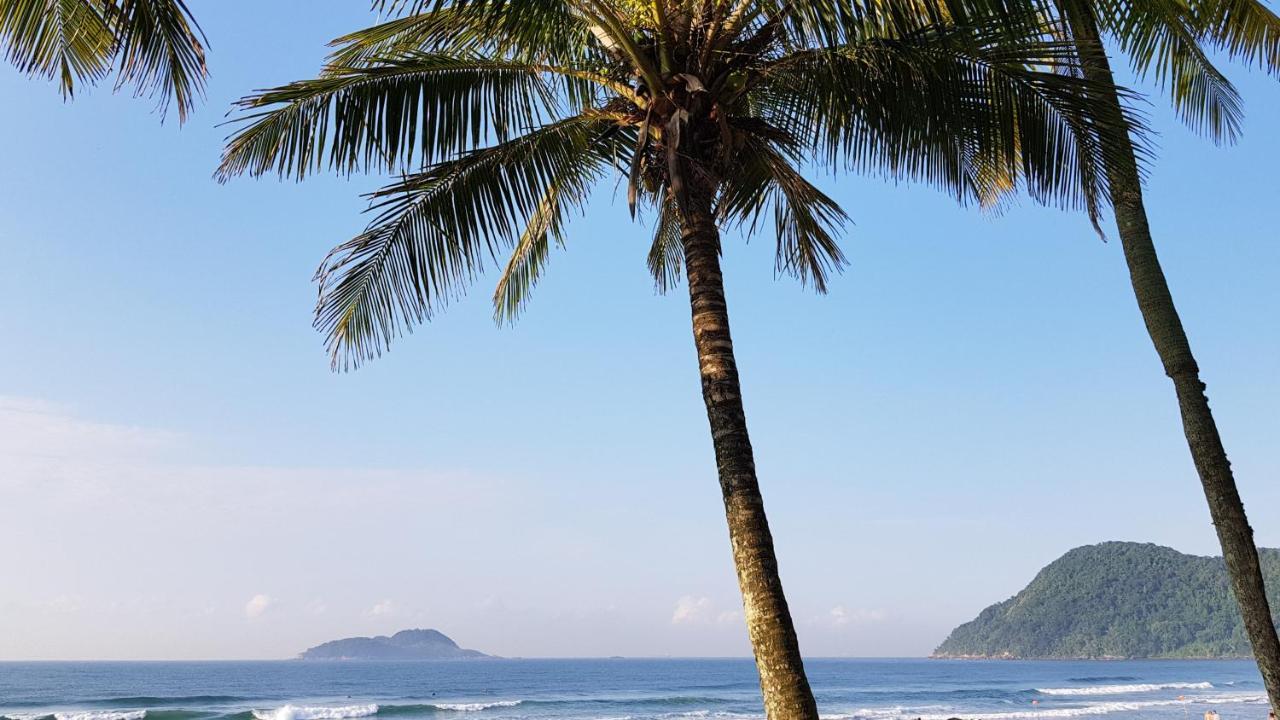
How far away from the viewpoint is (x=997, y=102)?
20.5ft

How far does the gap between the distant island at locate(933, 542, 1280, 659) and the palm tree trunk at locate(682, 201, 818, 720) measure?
12655 cm

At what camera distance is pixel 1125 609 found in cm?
13388

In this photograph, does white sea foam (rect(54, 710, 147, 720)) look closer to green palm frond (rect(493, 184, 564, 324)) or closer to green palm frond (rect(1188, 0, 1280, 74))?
green palm frond (rect(493, 184, 564, 324))

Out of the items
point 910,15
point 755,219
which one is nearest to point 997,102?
point 910,15

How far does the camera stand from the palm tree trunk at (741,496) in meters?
5.16

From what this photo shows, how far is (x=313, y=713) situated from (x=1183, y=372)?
161ft

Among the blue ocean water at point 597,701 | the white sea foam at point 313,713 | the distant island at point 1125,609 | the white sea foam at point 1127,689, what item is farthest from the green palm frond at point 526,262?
the distant island at point 1125,609

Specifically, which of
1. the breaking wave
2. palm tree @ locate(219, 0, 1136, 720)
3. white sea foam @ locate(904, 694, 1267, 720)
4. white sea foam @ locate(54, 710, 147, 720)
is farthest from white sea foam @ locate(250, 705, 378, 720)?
palm tree @ locate(219, 0, 1136, 720)

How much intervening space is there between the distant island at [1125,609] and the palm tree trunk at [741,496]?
415ft

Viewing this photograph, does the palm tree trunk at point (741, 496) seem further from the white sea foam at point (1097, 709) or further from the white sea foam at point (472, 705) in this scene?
the white sea foam at point (472, 705)

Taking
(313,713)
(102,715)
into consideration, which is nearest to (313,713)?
(313,713)

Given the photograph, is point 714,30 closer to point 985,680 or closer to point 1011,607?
point 985,680

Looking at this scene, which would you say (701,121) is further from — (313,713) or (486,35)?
(313,713)

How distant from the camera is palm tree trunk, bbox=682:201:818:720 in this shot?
516 cm
